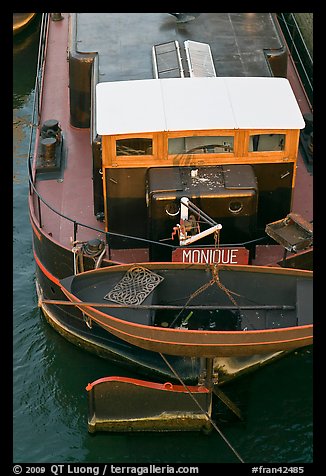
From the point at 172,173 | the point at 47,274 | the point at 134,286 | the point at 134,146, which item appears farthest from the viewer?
the point at 47,274

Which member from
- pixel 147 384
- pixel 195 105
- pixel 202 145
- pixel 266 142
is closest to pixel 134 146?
pixel 202 145

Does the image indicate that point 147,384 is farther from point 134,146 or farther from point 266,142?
point 266,142

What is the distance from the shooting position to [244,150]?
49.8ft

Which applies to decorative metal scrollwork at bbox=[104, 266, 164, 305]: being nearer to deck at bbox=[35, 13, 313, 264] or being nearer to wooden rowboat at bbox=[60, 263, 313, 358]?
wooden rowboat at bbox=[60, 263, 313, 358]

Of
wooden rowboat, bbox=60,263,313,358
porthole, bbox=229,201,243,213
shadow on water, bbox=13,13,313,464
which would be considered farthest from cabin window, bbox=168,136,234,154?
shadow on water, bbox=13,13,313,464

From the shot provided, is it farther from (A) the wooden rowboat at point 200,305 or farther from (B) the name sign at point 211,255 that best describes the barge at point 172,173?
(A) the wooden rowboat at point 200,305

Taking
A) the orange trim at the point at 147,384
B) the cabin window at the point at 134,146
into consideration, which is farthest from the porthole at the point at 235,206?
the orange trim at the point at 147,384

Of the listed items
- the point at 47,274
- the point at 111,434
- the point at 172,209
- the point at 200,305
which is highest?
the point at 172,209

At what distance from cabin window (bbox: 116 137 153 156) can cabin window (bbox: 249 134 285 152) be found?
192cm

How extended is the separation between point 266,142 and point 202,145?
123cm

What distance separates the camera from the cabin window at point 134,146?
1513cm

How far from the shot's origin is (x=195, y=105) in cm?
1527

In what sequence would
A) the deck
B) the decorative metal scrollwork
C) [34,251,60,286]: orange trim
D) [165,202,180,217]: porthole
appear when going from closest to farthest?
the decorative metal scrollwork < [165,202,180,217]: porthole < [34,251,60,286]: orange trim < the deck

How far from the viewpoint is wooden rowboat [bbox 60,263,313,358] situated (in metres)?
13.9
